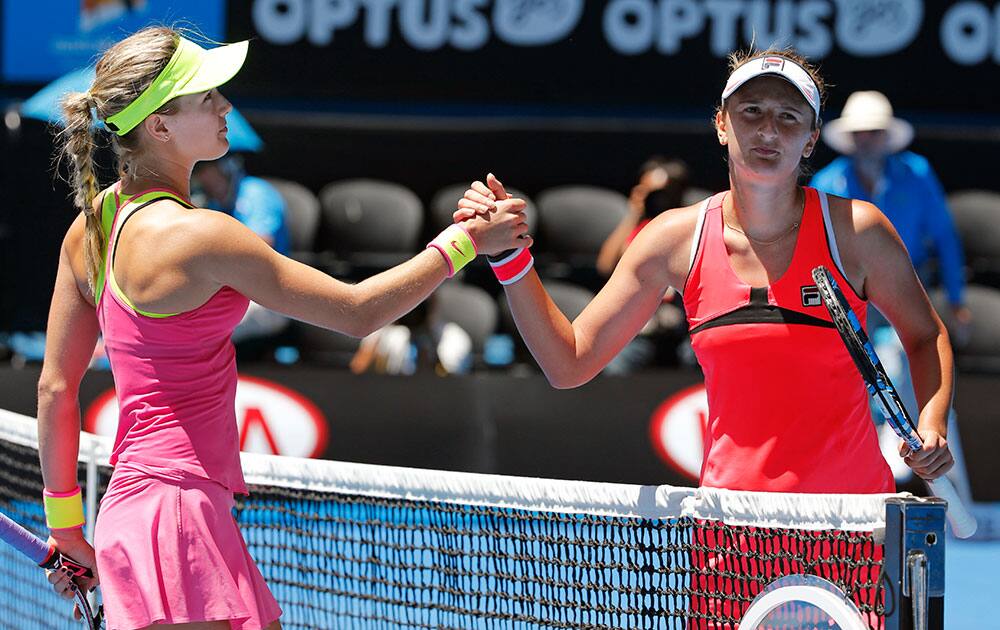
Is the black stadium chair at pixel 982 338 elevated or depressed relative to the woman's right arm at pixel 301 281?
elevated

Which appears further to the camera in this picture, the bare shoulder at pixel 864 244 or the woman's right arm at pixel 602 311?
the woman's right arm at pixel 602 311

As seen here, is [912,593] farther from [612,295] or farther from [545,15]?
[545,15]

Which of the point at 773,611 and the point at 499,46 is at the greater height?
the point at 499,46

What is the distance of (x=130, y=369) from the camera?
2873mm

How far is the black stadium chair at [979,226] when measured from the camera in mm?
9695

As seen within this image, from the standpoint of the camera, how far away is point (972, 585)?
7.11m

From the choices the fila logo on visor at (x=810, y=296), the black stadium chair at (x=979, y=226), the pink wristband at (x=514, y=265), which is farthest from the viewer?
the black stadium chair at (x=979, y=226)

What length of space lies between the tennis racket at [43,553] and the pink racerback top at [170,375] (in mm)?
410

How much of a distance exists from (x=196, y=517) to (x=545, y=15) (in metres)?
7.16

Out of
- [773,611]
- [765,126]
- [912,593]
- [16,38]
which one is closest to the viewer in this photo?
[912,593]

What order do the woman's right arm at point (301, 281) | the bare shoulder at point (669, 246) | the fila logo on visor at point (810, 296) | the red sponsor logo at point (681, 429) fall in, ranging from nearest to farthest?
the woman's right arm at point (301, 281)
the fila logo on visor at point (810, 296)
the bare shoulder at point (669, 246)
the red sponsor logo at point (681, 429)

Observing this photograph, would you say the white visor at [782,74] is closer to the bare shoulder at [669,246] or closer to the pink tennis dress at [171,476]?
the bare shoulder at [669,246]

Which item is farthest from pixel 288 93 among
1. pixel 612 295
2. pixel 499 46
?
pixel 612 295

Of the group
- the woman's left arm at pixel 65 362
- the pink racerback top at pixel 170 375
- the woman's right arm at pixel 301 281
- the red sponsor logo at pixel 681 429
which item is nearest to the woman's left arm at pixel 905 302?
the woman's right arm at pixel 301 281
